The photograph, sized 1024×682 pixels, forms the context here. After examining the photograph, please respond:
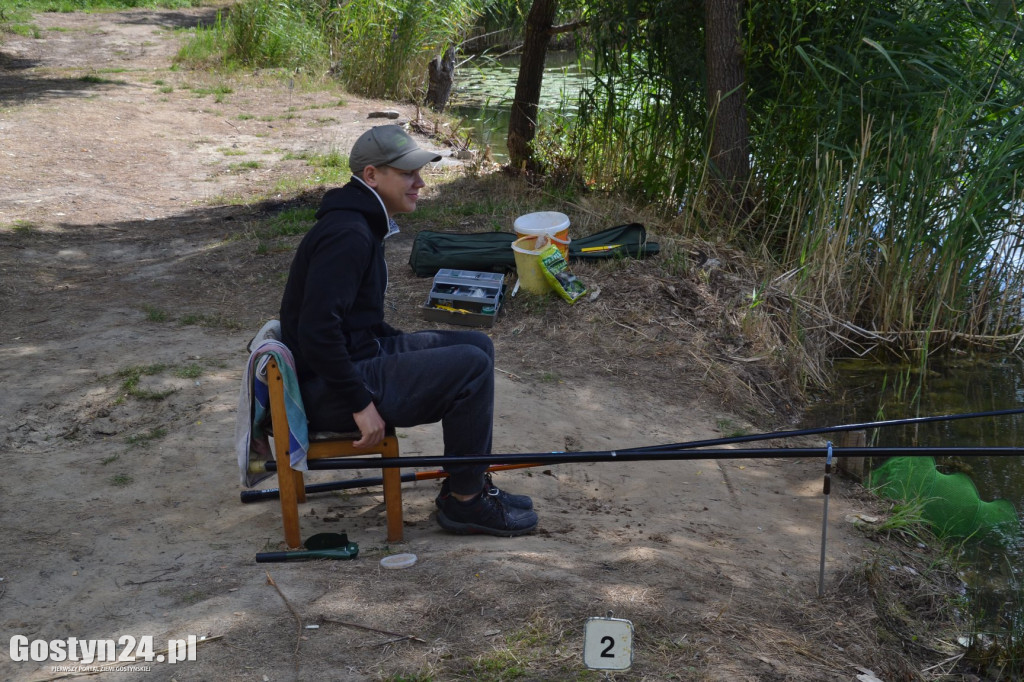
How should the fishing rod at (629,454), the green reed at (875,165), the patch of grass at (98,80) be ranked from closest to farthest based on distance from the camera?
the fishing rod at (629,454)
the green reed at (875,165)
the patch of grass at (98,80)

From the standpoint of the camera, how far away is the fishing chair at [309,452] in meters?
3.05

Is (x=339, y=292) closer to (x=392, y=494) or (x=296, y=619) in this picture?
(x=392, y=494)

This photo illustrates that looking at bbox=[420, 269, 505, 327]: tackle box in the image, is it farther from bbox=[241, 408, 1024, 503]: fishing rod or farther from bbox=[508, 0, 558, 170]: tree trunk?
bbox=[508, 0, 558, 170]: tree trunk

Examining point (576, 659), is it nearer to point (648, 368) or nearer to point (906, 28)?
point (648, 368)

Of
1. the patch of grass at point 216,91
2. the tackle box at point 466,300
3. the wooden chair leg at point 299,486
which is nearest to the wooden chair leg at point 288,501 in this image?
the wooden chair leg at point 299,486

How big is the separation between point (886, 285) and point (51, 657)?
5.37 m

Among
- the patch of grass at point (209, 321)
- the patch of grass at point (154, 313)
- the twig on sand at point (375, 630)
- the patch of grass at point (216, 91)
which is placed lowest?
the twig on sand at point (375, 630)

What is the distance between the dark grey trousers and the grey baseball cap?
62cm

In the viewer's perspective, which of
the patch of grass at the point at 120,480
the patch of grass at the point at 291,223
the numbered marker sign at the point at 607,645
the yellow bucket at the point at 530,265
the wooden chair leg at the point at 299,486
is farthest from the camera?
the patch of grass at the point at 291,223

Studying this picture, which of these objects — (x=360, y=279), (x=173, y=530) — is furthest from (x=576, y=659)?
(x=173, y=530)

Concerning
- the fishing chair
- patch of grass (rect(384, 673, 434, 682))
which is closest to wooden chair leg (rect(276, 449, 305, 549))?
the fishing chair

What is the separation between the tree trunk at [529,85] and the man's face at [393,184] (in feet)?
17.5

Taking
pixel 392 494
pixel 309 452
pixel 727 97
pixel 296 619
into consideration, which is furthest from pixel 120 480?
pixel 727 97

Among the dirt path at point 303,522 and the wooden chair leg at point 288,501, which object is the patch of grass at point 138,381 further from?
the wooden chair leg at point 288,501
